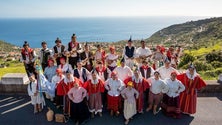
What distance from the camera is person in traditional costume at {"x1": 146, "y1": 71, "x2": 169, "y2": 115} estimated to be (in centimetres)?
742

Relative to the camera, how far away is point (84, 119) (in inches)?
280

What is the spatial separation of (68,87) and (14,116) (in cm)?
181

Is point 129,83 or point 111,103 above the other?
point 129,83

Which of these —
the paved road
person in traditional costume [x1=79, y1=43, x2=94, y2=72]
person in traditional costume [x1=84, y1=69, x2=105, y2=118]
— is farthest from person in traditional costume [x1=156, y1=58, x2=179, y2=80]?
person in traditional costume [x1=79, y1=43, x2=94, y2=72]

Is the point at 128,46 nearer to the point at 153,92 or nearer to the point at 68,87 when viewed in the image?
the point at 153,92

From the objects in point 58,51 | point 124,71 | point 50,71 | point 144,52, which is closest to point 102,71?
point 124,71

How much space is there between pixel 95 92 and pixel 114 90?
54 cm

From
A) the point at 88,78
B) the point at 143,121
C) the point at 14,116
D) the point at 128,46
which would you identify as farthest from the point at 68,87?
the point at 128,46

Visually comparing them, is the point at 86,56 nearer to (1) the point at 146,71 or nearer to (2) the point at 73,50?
(2) the point at 73,50

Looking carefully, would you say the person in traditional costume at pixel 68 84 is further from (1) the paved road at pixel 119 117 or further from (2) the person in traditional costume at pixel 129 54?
(2) the person in traditional costume at pixel 129 54

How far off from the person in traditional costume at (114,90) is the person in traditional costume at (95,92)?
210mm

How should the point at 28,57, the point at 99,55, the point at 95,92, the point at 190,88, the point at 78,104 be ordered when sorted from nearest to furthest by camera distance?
the point at 78,104 < the point at 95,92 < the point at 190,88 < the point at 28,57 < the point at 99,55

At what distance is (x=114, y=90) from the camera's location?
24.2ft

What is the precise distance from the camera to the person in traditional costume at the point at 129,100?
23.1 feet
